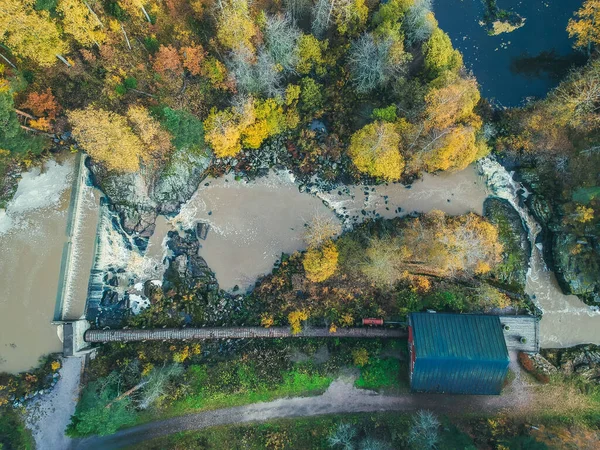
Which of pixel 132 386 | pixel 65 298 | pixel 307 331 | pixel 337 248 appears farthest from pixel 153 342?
pixel 337 248

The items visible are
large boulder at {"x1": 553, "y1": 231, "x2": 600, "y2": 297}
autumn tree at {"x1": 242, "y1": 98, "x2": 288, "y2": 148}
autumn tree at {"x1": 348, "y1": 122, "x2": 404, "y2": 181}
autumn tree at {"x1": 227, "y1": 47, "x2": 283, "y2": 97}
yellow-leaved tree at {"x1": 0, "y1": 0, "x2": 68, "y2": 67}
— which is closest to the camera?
yellow-leaved tree at {"x1": 0, "y1": 0, "x2": 68, "y2": 67}

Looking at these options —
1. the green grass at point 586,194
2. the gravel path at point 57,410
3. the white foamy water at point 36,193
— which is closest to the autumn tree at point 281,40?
the white foamy water at point 36,193

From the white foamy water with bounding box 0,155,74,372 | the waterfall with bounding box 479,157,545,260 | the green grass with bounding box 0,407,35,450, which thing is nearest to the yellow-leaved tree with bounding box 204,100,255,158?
the white foamy water with bounding box 0,155,74,372

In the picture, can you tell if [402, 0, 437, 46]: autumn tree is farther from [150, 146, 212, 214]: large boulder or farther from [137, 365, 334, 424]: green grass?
[137, 365, 334, 424]: green grass

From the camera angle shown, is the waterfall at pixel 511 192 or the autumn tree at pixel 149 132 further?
the waterfall at pixel 511 192

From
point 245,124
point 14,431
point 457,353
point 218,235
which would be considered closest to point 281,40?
point 245,124

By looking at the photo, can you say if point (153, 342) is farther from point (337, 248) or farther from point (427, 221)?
point (427, 221)

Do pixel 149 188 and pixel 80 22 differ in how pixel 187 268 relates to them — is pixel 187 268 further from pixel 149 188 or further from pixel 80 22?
pixel 80 22

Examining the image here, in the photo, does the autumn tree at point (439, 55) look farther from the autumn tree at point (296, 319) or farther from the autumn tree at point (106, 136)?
the autumn tree at point (106, 136)
